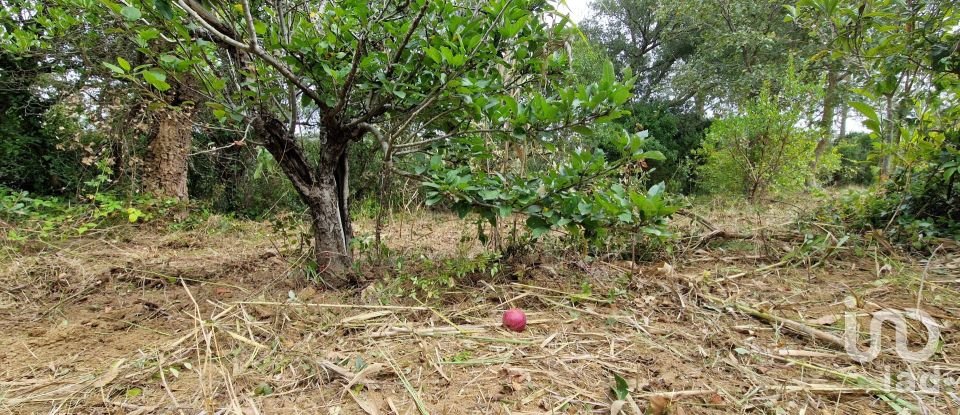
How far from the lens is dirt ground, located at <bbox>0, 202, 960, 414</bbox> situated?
42.4 inches

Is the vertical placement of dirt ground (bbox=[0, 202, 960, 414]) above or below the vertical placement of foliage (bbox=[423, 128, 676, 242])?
below

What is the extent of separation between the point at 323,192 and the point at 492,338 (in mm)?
1057

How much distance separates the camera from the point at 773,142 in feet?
17.7

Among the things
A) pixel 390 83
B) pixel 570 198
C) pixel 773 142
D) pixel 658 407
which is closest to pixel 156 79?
pixel 390 83

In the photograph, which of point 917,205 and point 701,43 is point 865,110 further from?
point 701,43

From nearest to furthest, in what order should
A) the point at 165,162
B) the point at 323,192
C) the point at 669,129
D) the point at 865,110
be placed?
the point at 323,192, the point at 865,110, the point at 165,162, the point at 669,129

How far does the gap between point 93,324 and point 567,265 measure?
6.73 ft

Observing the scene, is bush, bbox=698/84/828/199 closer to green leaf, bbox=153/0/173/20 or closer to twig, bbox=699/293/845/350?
twig, bbox=699/293/845/350

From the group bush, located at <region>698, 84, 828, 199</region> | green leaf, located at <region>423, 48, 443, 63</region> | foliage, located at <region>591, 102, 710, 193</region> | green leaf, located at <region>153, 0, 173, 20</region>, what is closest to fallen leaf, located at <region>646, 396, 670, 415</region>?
green leaf, located at <region>423, 48, 443, 63</region>

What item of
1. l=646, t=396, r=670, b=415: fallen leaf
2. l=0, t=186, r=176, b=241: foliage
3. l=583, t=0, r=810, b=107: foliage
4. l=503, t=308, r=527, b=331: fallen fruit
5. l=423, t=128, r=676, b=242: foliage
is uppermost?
l=583, t=0, r=810, b=107: foliage

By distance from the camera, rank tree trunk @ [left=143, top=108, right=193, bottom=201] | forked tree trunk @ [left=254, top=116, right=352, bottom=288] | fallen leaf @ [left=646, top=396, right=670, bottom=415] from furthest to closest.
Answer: tree trunk @ [left=143, top=108, right=193, bottom=201] < forked tree trunk @ [left=254, top=116, right=352, bottom=288] < fallen leaf @ [left=646, top=396, right=670, bottom=415]

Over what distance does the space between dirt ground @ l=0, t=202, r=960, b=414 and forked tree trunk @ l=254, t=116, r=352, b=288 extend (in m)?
0.17

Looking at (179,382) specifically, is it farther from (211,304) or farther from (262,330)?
(211,304)

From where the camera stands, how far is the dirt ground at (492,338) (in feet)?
3.53
